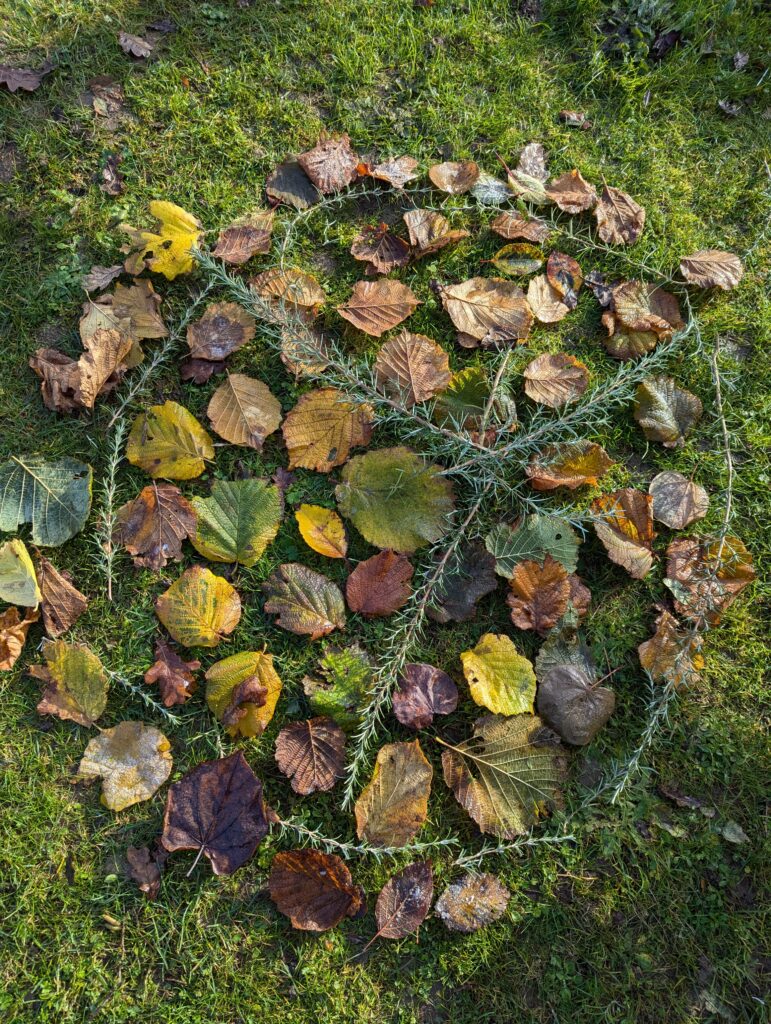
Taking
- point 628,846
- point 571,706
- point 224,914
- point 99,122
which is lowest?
point 224,914

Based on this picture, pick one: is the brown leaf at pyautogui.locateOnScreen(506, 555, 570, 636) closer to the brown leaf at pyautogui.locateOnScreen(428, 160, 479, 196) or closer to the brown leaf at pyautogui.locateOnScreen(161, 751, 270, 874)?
the brown leaf at pyautogui.locateOnScreen(161, 751, 270, 874)

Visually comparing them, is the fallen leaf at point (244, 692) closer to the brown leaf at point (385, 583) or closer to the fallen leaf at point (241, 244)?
the brown leaf at point (385, 583)

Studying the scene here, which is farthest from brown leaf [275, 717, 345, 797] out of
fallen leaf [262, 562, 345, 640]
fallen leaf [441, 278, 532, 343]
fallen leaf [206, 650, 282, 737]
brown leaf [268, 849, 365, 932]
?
fallen leaf [441, 278, 532, 343]

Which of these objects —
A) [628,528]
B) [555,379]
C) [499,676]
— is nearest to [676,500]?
[628,528]

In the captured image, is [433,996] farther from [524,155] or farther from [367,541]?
[524,155]

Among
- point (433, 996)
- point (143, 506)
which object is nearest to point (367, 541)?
point (143, 506)
